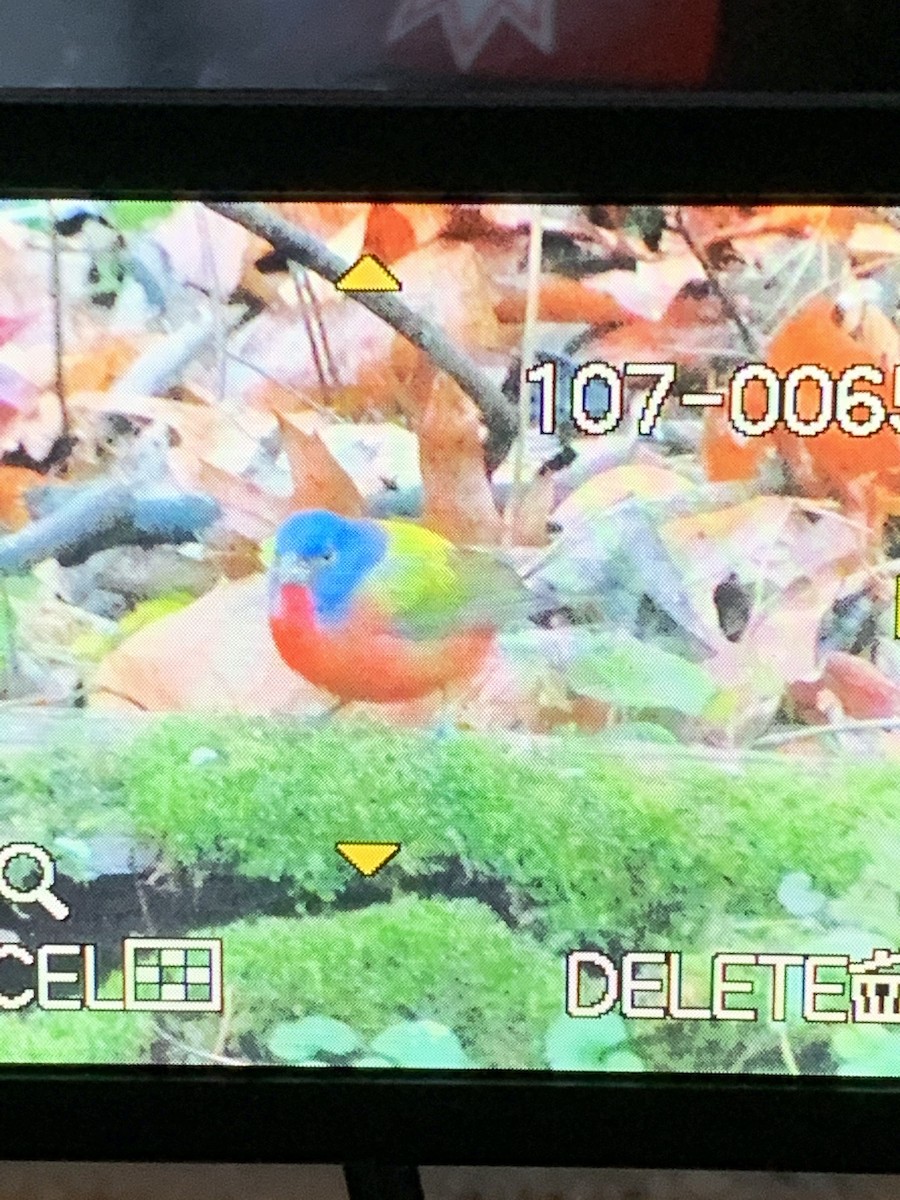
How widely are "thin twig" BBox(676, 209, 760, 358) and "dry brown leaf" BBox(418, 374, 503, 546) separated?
0.14 metres

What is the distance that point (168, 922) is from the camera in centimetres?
81

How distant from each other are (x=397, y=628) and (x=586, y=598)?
101 mm

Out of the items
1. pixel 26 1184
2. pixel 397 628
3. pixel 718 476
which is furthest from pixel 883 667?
pixel 26 1184

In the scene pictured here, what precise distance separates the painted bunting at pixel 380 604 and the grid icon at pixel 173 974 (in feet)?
0.54

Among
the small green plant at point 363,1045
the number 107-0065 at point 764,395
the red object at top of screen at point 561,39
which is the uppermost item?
the red object at top of screen at point 561,39

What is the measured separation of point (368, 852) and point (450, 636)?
0.13 meters

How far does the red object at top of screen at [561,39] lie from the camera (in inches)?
39.6

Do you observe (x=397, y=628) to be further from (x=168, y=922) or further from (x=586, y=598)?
(x=168, y=922)

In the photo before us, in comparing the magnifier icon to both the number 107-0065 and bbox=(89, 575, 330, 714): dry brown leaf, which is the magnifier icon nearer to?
bbox=(89, 575, 330, 714): dry brown leaf

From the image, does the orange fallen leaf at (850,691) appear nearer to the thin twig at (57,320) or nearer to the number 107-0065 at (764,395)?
the number 107-0065 at (764,395)

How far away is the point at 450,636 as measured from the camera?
2.59 ft

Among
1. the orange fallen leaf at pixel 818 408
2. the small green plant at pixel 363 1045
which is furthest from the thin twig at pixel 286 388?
the small green plant at pixel 363 1045

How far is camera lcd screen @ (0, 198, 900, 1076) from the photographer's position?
30.0 inches

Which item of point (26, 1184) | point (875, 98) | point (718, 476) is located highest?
point (875, 98)
